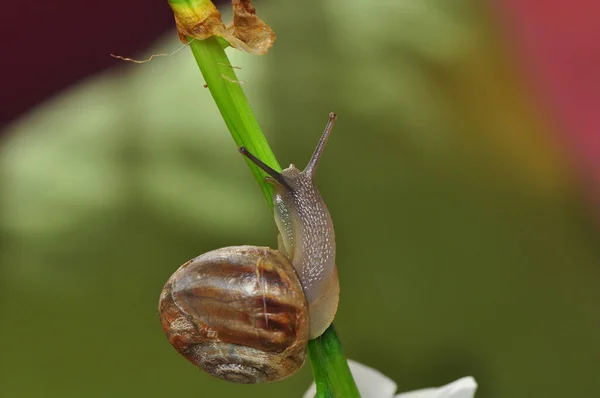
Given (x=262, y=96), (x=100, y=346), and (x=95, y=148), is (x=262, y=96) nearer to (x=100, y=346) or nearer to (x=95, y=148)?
(x=95, y=148)

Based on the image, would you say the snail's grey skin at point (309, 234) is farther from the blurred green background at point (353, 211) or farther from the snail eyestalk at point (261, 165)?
the blurred green background at point (353, 211)

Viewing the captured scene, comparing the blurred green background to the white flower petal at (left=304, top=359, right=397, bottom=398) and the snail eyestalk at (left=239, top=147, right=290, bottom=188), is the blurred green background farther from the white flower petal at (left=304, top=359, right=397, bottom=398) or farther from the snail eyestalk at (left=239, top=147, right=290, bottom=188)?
the snail eyestalk at (left=239, top=147, right=290, bottom=188)

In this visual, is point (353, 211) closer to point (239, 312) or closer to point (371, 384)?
point (371, 384)

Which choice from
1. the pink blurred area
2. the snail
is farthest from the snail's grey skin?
the pink blurred area

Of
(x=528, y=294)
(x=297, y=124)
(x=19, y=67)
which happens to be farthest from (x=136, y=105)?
(x=528, y=294)

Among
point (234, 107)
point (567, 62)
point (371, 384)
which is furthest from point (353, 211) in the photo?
point (234, 107)

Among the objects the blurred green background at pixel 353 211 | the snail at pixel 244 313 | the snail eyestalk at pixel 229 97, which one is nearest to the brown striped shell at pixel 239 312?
the snail at pixel 244 313
